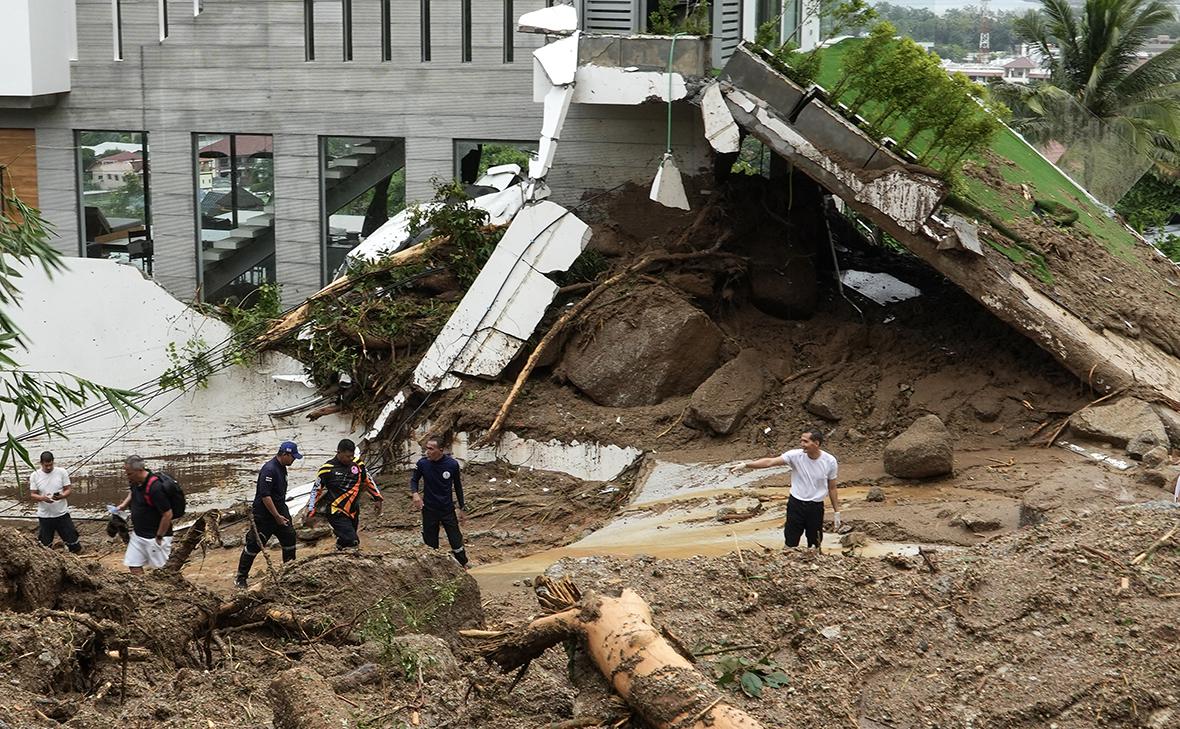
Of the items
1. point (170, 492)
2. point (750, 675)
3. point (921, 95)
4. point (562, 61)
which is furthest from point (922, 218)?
point (170, 492)

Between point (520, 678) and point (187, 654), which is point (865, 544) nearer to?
point (520, 678)

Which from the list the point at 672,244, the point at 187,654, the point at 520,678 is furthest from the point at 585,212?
the point at 520,678

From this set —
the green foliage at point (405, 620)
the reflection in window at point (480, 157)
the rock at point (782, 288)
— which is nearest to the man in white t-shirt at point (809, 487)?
the green foliage at point (405, 620)

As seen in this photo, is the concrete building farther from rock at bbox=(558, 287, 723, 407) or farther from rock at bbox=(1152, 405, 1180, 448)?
rock at bbox=(1152, 405, 1180, 448)

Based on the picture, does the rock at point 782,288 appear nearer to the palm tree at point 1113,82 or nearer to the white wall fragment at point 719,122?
the white wall fragment at point 719,122

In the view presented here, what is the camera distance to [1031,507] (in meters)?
9.95

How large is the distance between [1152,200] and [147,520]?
98.6ft

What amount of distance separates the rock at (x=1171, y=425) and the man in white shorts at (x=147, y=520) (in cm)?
851

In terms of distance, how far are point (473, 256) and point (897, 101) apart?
16.9 feet

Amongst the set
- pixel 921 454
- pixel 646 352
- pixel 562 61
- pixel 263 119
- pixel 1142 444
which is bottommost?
pixel 921 454

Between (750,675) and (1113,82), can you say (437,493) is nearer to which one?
(750,675)

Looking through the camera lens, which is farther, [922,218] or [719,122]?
[719,122]

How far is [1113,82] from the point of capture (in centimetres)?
2995

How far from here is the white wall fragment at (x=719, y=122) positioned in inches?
532
